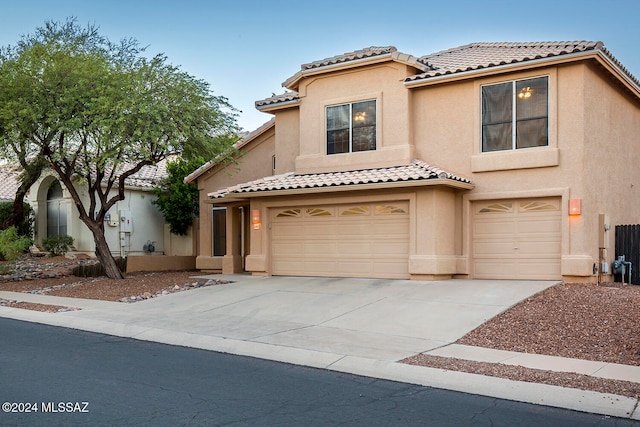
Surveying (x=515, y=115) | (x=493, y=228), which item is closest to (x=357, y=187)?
(x=493, y=228)

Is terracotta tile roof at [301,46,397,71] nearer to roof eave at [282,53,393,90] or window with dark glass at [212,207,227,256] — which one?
roof eave at [282,53,393,90]

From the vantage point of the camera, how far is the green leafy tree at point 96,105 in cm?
1736

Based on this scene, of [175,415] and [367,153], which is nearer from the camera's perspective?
[175,415]

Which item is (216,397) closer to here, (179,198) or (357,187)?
(357,187)

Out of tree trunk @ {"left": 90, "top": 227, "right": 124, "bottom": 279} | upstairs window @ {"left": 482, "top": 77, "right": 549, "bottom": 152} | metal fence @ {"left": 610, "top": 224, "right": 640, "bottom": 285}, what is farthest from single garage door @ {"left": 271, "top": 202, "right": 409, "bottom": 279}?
metal fence @ {"left": 610, "top": 224, "right": 640, "bottom": 285}

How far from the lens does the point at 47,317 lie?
1387cm

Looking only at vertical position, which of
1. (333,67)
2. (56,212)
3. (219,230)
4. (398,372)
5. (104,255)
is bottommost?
(398,372)

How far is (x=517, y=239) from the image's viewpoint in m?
16.9

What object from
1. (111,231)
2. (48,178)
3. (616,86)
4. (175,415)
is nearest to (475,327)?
(175,415)

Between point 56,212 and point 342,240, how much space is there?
15.1 metres

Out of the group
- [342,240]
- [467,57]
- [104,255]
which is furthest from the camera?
[104,255]

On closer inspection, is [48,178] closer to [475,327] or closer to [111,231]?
[111,231]

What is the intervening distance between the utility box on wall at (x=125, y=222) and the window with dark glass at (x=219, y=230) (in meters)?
4.99

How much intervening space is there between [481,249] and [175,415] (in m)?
12.5
